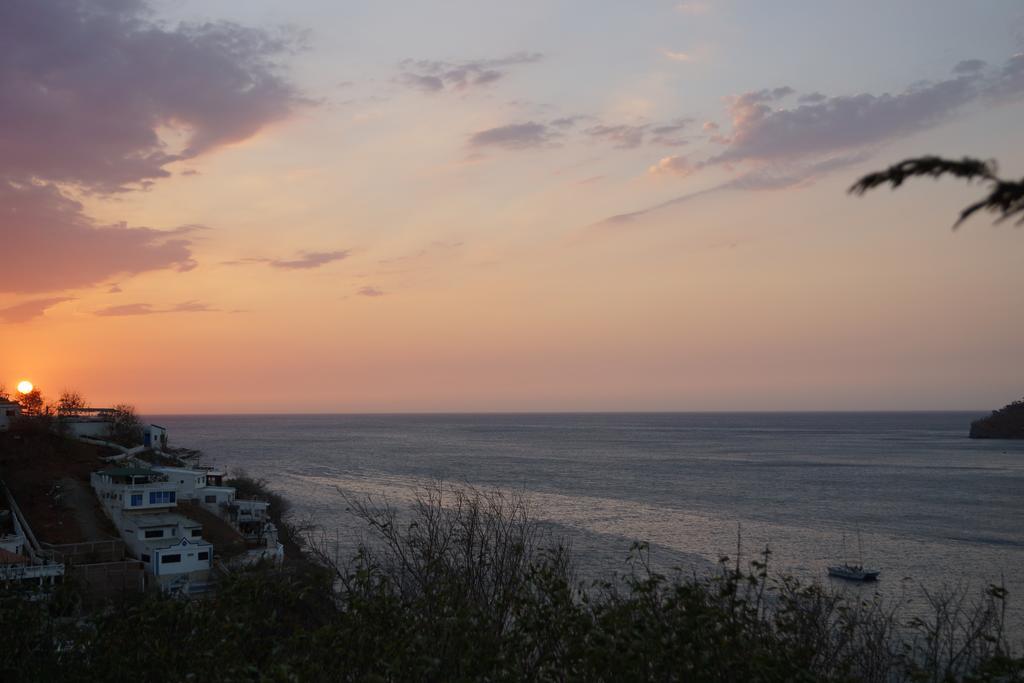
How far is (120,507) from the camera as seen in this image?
40.5m

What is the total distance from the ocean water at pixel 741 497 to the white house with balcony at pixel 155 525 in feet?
31.2

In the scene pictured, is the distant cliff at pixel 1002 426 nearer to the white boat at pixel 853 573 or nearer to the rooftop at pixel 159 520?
the white boat at pixel 853 573

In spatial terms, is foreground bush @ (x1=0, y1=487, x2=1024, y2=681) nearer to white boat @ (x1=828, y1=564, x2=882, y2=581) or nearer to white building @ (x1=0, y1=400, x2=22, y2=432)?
white boat @ (x1=828, y1=564, x2=882, y2=581)

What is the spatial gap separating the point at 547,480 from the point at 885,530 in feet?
107

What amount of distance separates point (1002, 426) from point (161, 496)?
169895 mm

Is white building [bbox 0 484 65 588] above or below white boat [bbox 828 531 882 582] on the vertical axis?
above

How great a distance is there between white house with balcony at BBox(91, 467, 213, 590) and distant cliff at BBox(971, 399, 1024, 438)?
543 ft

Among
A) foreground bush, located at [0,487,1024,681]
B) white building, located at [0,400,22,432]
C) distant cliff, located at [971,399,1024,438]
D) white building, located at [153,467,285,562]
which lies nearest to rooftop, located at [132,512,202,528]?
white building, located at [153,467,285,562]

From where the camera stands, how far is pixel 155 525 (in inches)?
1478

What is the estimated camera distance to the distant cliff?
164250mm

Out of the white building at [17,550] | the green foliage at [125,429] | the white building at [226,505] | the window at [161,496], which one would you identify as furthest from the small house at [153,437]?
the window at [161,496]

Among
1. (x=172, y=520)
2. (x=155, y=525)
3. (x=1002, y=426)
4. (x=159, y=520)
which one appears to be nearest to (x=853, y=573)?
(x=155, y=525)

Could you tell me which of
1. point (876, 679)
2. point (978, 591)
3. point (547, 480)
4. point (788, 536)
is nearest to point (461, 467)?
point (547, 480)

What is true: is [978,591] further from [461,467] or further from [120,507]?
[461,467]
